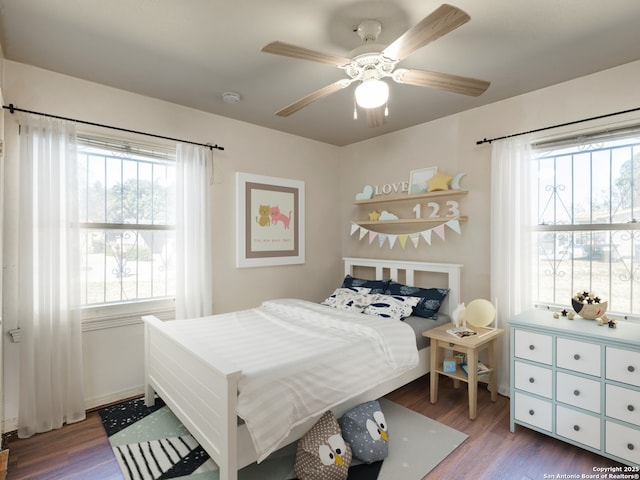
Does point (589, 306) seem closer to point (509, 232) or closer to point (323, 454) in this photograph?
point (509, 232)

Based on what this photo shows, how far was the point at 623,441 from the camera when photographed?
1941 millimetres

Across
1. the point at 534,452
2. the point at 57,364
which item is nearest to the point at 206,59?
the point at 57,364

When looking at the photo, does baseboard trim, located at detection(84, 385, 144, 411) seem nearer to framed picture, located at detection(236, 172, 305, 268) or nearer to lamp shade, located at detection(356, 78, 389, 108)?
framed picture, located at detection(236, 172, 305, 268)

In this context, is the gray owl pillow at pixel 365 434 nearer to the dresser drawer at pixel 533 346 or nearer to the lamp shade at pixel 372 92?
the dresser drawer at pixel 533 346

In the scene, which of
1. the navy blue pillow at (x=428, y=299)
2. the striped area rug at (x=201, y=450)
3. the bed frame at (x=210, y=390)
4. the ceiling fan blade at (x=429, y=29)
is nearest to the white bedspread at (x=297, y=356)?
the bed frame at (x=210, y=390)

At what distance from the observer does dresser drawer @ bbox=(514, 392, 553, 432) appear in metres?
2.22

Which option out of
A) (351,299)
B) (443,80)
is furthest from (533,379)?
(443,80)

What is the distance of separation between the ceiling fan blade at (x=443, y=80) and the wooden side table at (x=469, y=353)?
1.74m

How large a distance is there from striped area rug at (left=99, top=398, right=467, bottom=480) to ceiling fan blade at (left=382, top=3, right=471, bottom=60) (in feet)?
7.43

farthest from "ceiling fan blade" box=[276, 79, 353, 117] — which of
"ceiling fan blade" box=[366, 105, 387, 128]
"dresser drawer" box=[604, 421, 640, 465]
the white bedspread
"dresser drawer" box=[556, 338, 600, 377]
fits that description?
"dresser drawer" box=[604, 421, 640, 465]

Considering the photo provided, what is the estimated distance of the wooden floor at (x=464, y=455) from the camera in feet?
6.48

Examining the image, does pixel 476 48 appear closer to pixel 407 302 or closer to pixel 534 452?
pixel 407 302

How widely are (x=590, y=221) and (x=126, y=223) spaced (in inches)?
147

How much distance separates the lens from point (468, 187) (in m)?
3.23
